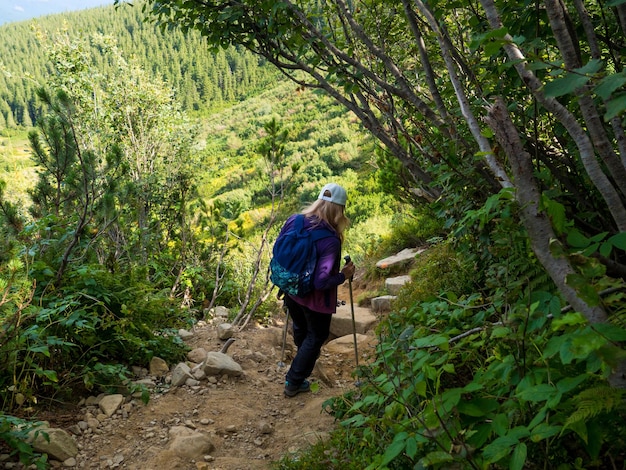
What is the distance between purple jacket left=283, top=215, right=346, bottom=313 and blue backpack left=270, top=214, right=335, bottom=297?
4cm

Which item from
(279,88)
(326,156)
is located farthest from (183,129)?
(279,88)

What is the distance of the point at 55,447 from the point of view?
253cm

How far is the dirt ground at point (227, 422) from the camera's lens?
2676mm

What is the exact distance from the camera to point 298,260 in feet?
11.2

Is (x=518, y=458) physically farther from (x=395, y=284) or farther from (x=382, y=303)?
(x=395, y=284)

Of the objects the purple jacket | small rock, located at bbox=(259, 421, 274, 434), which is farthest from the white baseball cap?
small rock, located at bbox=(259, 421, 274, 434)

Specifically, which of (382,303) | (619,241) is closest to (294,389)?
(382,303)

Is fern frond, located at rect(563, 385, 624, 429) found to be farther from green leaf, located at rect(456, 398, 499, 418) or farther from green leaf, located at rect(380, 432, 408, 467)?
green leaf, located at rect(380, 432, 408, 467)

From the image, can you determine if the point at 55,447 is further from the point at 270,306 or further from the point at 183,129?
the point at 183,129

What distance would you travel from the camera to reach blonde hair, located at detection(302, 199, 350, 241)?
350 centimetres

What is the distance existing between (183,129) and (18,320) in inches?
436

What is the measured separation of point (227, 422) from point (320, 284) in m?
1.16

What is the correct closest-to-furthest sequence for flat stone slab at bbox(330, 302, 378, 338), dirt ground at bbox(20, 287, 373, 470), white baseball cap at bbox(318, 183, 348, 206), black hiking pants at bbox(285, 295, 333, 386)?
dirt ground at bbox(20, 287, 373, 470)
white baseball cap at bbox(318, 183, 348, 206)
black hiking pants at bbox(285, 295, 333, 386)
flat stone slab at bbox(330, 302, 378, 338)

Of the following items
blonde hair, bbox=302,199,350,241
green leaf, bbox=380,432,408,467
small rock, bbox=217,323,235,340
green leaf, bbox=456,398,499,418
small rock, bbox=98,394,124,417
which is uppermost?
blonde hair, bbox=302,199,350,241
